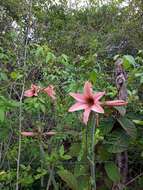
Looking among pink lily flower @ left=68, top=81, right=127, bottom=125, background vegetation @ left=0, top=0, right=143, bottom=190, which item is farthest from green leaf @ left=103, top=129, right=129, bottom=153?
pink lily flower @ left=68, top=81, right=127, bottom=125

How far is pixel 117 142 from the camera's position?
76.6 inches

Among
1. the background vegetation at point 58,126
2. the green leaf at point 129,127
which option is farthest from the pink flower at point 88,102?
the green leaf at point 129,127

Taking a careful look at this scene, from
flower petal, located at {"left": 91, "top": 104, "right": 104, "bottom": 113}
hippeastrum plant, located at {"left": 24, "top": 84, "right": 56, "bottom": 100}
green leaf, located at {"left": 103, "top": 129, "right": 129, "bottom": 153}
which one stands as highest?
hippeastrum plant, located at {"left": 24, "top": 84, "right": 56, "bottom": 100}

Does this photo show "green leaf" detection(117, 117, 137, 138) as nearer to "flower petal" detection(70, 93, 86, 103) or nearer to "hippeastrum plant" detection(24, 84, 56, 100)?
"flower petal" detection(70, 93, 86, 103)

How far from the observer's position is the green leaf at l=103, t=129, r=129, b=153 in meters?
1.95

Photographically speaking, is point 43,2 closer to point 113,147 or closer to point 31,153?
point 31,153

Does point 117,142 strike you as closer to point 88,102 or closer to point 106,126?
point 106,126

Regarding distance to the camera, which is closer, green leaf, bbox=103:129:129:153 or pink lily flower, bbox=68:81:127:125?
pink lily flower, bbox=68:81:127:125

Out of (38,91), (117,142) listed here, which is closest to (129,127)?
(117,142)

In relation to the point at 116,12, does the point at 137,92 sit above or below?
below

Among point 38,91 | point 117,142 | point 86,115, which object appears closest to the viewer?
point 86,115

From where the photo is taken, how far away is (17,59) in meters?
2.99

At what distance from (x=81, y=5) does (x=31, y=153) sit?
6516 millimetres

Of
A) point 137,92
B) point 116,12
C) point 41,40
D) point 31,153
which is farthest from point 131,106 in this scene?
point 116,12
